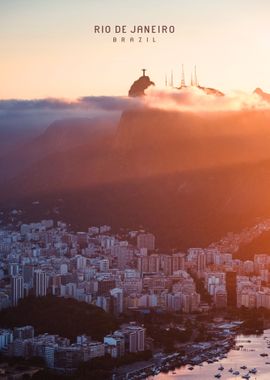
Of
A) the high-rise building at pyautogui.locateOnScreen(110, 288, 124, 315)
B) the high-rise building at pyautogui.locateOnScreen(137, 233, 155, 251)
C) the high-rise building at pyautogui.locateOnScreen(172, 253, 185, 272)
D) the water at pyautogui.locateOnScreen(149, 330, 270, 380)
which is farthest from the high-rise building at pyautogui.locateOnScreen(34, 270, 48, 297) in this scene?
the high-rise building at pyautogui.locateOnScreen(137, 233, 155, 251)

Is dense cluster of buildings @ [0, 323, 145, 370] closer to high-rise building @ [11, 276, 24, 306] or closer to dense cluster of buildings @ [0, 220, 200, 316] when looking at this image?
high-rise building @ [11, 276, 24, 306]

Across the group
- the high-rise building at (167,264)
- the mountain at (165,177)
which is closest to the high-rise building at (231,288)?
the high-rise building at (167,264)

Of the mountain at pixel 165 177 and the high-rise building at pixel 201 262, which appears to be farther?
the mountain at pixel 165 177

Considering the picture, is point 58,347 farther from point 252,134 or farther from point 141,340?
Answer: point 252,134

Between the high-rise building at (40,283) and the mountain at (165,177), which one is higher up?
the mountain at (165,177)

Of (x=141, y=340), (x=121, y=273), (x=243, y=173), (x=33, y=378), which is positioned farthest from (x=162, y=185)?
(x=33, y=378)

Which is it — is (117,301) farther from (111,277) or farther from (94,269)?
(94,269)

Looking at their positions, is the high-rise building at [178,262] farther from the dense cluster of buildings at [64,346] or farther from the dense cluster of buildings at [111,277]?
the dense cluster of buildings at [64,346]
